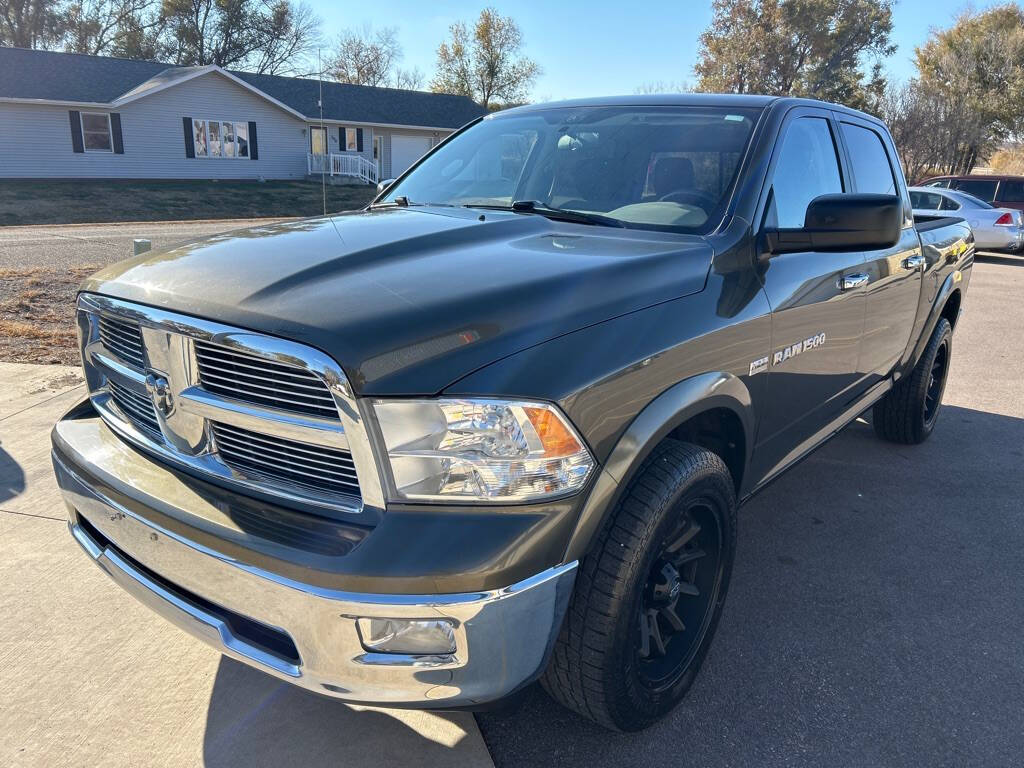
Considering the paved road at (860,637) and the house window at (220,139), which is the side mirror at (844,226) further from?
the house window at (220,139)

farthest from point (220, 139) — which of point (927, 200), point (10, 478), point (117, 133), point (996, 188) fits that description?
point (10, 478)

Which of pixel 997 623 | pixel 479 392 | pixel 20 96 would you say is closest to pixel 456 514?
pixel 479 392

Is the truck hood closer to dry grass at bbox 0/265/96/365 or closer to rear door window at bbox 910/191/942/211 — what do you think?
dry grass at bbox 0/265/96/365

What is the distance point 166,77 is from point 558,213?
30.2 m

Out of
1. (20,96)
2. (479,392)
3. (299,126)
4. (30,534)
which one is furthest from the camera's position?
(299,126)

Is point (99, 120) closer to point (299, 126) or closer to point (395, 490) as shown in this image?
point (299, 126)

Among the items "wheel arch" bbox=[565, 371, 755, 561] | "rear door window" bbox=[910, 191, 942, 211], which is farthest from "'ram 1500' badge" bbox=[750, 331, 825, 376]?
"rear door window" bbox=[910, 191, 942, 211]

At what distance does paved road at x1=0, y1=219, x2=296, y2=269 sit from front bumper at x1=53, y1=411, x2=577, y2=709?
679 cm

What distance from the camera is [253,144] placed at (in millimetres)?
30500

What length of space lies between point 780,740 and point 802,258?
166 centimetres

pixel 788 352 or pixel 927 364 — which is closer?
pixel 788 352

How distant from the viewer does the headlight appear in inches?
68.4

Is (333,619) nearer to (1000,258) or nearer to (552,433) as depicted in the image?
(552,433)

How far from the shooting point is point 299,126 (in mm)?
31984
